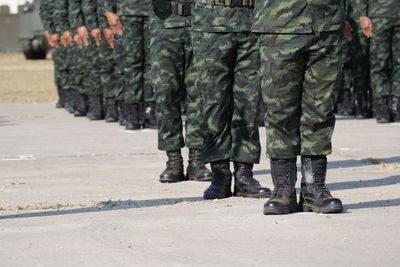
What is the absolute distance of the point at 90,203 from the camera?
8016 mm

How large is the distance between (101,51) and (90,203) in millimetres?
7628

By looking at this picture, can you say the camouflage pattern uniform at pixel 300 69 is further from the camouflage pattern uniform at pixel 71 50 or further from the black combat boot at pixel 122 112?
the camouflage pattern uniform at pixel 71 50

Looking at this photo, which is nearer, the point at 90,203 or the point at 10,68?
the point at 90,203

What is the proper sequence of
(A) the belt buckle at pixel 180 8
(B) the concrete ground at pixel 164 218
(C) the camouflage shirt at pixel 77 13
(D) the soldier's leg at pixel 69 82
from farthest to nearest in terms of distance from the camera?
1. (D) the soldier's leg at pixel 69 82
2. (C) the camouflage shirt at pixel 77 13
3. (A) the belt buckle at pixel 180 8
4. (B) the concrete ground at pixel 164 218

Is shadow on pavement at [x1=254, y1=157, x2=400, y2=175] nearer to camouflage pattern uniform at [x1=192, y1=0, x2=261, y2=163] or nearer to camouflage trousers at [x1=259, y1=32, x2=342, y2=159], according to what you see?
camouflage pattern uniform at [x1=192, y1=0, x2=261, y2=163]

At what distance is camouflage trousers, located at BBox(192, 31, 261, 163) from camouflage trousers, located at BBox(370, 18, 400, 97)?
21.1 feet

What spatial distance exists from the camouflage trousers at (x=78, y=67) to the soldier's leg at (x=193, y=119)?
7449mm

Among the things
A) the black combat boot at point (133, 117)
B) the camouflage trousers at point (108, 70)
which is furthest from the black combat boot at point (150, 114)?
the camouflage trousers at point (108, 70)

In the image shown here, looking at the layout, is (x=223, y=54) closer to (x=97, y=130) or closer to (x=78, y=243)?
(x=78, y=243)

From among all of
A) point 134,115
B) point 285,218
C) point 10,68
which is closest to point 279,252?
point 285,218

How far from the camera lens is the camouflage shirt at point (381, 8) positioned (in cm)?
1409

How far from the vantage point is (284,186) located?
7.31 metres

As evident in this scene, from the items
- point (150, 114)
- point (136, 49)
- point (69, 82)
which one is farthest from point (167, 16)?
point (69, 82)

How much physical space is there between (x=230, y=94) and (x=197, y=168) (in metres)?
1.21
